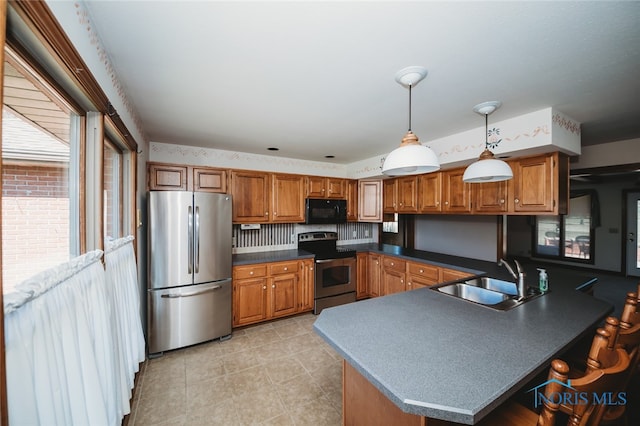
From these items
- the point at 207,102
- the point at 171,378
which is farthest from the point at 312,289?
the point at 207,102

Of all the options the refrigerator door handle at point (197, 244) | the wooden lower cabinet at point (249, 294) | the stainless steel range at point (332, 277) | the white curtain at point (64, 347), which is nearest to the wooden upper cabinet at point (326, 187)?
the stainless steel range at point (332, 277)

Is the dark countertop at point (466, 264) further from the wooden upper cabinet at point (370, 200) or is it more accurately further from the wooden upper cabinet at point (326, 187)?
the wooden upper cabinet at point (326, 187)

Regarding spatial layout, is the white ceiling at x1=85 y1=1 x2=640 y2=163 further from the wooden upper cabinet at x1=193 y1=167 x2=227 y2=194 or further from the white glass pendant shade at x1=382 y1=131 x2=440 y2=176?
the wooden upper cabinet at x1=193 y1=167 x2=227 y2=194

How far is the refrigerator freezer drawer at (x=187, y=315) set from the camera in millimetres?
2578

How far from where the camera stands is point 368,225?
503 centimetres

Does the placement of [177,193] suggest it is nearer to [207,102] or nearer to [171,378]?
[207,102]

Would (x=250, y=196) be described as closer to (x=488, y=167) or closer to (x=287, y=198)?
(x=287, y=198)

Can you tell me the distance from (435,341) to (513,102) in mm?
1961

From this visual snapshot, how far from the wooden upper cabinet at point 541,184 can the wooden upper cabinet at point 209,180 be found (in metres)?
3.36

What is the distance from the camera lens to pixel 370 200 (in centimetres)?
430

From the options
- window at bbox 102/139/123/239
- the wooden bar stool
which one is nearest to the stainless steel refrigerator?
window at bbox 102/139/123/239

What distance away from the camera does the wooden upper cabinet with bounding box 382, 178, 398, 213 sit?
397 centimetres

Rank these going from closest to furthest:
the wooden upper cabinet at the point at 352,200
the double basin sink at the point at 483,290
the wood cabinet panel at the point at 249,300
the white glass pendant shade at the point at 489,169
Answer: the white glass pendant shade at the point at 489,169
the double basin sink at the point at 483,290
the wood cabinet panel at the point at 249,300
the wooden upper cabinet at the point at 352,200

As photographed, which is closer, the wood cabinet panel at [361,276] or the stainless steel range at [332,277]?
the stainless steel range at [332,277]
